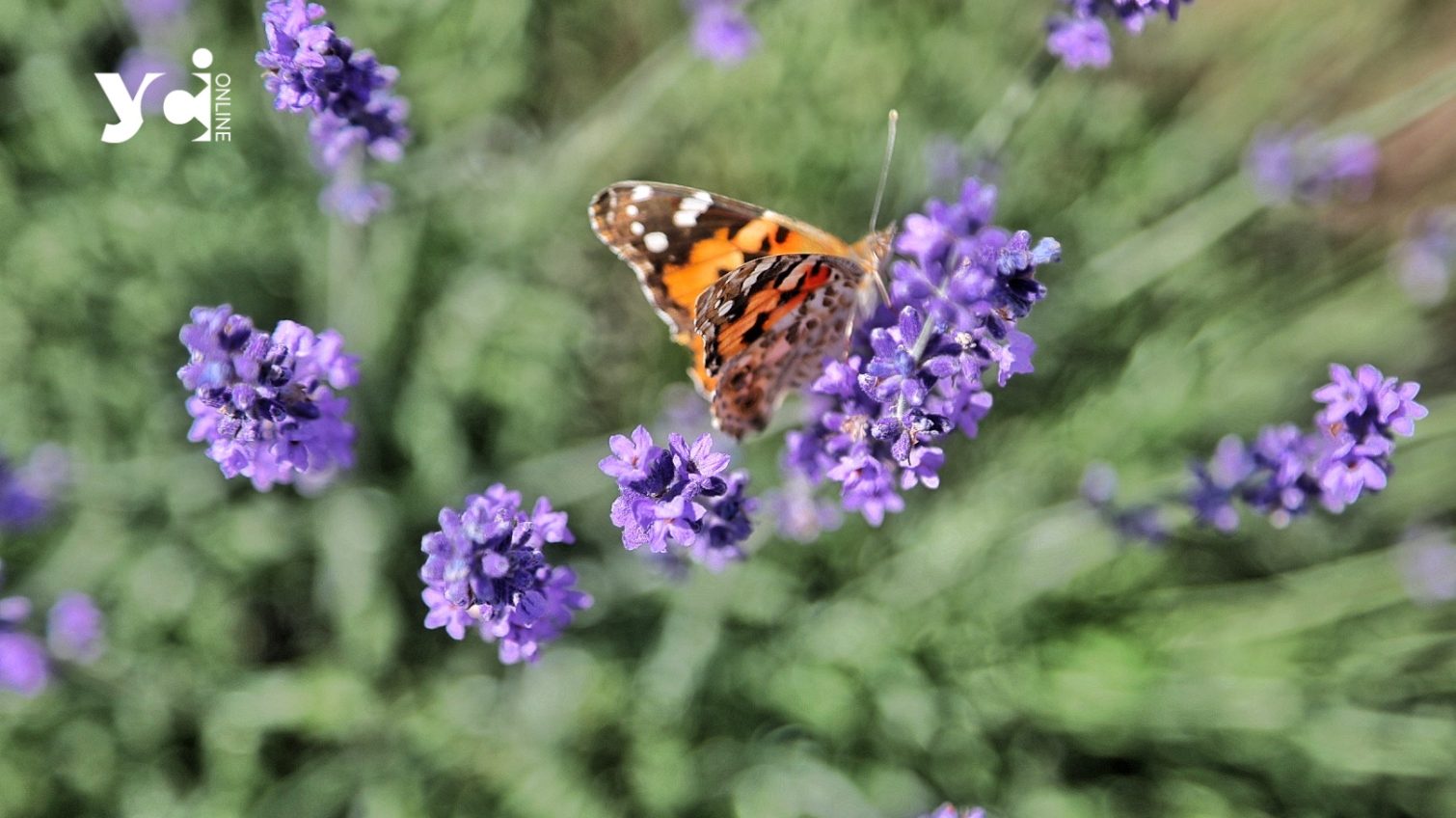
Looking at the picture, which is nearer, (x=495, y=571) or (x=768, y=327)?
(x=495, y=571)

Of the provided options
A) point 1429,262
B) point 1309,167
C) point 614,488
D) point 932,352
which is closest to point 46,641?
point 614,488

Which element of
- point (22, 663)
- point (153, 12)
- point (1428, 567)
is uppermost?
point (1428, 567)

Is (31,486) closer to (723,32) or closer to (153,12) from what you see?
(153,12)

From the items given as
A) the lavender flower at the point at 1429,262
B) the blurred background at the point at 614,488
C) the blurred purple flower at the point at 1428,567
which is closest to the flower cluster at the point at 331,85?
the blurred background at the point at 614,488

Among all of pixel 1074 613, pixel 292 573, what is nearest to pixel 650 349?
pixel 292 573

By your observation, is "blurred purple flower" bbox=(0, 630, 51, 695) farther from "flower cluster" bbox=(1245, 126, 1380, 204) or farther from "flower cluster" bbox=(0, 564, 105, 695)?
"flower cluster" bbox=(1245, 126, 1380, 204)

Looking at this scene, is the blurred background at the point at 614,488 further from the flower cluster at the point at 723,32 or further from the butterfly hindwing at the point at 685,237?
the butterfly hindwing at the point at 685,237

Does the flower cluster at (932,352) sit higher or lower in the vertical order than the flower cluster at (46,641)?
higher

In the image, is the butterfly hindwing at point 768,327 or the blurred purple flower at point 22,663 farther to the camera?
the blurred purple flower at point 22,663
